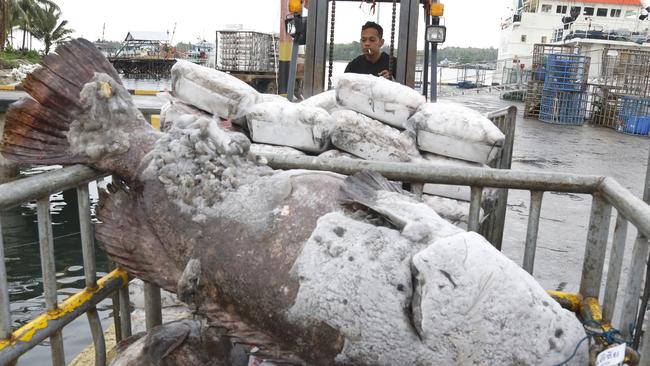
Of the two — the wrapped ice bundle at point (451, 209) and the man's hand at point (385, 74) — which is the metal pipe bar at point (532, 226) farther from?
the man's hand at point (385, 74)

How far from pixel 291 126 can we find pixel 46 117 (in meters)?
1.38

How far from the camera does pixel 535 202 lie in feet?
8.74

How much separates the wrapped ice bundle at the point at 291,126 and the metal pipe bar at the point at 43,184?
1225 millimetres

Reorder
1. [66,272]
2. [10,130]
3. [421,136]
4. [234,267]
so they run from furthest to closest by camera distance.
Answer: [66,272], [421,136], [10,130], [234,267]

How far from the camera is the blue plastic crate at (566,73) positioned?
17031 millimetres

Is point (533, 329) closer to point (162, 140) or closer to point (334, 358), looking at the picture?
point (334, 358)

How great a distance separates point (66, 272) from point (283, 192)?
7.33 metres

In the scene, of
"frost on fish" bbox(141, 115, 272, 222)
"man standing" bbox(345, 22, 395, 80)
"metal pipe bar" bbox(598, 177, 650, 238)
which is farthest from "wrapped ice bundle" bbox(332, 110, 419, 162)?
"man standing" bbox(345, 22, 395, 80)

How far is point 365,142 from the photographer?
330 cm

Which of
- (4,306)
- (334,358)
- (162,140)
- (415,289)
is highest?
(162,140)

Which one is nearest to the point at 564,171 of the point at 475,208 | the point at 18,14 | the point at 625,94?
the point at 475,208

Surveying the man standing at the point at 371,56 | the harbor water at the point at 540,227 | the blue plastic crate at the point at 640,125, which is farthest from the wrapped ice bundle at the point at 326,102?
the blue plastic crate at the point at 640,125

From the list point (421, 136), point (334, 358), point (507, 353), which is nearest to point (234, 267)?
point (334, 358)

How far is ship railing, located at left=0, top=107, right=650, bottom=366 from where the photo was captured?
6.40 ft
